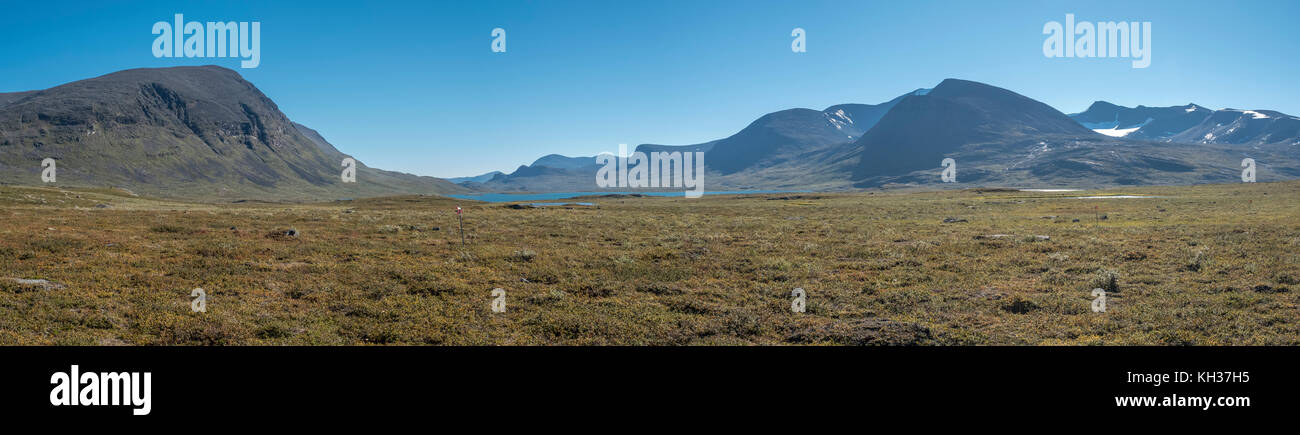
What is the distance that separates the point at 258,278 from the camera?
64.1ft

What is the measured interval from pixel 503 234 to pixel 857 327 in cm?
2805

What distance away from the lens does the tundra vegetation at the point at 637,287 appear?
13.4 metres

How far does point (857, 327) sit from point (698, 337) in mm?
4396

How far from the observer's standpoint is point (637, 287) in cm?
1998

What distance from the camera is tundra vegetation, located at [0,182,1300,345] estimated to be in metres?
13.4
